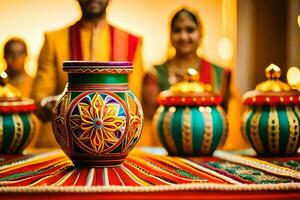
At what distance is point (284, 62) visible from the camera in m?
2.22

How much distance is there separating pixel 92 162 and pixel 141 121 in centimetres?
11

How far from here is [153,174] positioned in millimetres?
1304

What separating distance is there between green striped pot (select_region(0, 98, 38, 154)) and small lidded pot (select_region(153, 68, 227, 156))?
0.28m

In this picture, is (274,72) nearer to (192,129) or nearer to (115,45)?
(192,129)

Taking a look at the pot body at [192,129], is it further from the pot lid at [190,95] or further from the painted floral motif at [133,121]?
the painted floral motif at [133,121]

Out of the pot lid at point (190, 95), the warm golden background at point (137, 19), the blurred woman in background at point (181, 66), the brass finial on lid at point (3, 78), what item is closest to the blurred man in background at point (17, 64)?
the warm golden background at point (137, 19)

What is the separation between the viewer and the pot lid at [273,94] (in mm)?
1586

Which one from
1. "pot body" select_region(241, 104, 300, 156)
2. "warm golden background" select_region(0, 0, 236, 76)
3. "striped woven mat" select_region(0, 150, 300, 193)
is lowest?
"striped woven mat" select_region(0, 150, 300, 193)

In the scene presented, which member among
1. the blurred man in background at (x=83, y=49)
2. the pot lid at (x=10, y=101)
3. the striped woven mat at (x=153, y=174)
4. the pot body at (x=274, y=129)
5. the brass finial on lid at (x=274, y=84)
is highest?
the blurred man in background at (x=83, y=49)

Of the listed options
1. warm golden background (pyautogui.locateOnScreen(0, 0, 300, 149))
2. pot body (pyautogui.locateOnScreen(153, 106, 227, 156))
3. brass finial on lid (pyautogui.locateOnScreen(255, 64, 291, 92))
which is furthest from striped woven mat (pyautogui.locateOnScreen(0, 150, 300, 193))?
warm golden background (pyautogui.locateOnScreen(0, 0, 300, 149))

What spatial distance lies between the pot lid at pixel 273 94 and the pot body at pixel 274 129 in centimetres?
1

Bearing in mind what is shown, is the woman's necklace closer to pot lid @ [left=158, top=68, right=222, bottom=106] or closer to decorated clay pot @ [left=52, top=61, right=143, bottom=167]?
pot lid @ [left=158, top=68, right=222, bottom=106]

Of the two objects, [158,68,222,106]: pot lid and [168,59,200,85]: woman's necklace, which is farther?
[168,59,200,85]: woman's necklace

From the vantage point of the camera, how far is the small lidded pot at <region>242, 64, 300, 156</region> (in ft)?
5.16
